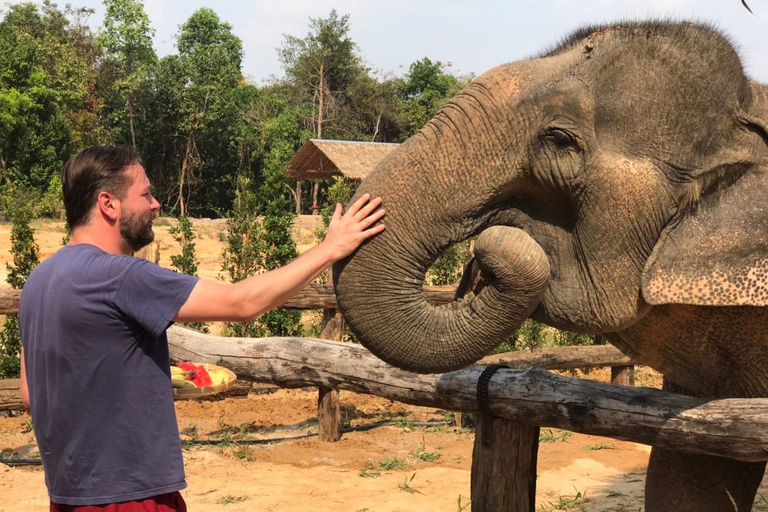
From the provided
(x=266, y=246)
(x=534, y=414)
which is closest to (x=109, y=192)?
(x=534, y=414)

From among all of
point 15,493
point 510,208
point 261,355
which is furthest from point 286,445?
point 510,208

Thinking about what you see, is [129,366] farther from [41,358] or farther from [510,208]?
[510,208]

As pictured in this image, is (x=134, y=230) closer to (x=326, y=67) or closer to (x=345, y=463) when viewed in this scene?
(x=345, y=463)

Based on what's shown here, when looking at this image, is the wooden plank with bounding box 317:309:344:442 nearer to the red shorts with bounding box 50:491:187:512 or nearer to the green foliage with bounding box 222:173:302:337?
the green foliage with bounding box 222:173:302:337

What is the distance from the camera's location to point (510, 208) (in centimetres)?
289

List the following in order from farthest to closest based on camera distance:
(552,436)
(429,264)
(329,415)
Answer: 1. (552,436)
2. (329,415)
3. (429,264)

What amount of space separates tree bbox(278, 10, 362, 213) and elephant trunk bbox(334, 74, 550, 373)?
110 feet

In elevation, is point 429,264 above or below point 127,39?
below

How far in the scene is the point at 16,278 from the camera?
9.60 metres

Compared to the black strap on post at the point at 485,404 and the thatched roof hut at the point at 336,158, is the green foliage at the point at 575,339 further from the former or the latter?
the thatched roof hut at the point at 336,158

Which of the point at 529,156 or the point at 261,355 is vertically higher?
the point at 529,156

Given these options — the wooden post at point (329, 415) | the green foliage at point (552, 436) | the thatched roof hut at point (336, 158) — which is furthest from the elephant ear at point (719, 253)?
the thatched roof hut at point (336, 158)

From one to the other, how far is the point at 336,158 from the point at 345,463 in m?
18.3

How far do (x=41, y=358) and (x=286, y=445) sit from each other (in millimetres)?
5258
